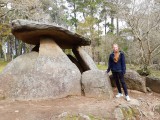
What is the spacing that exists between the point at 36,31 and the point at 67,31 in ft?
3.45

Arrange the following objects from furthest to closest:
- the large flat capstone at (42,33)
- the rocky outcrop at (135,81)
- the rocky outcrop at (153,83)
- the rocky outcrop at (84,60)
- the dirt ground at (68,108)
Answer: the rocky outcrop at (84,60)
the rocky outcrop at (153,83)
the rocky outcrop at (135,81)
the large flat capstone at (42,33)
the dirt ground at (68,108)

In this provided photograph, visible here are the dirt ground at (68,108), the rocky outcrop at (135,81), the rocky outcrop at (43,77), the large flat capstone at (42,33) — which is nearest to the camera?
the dirt ground at (68,108)

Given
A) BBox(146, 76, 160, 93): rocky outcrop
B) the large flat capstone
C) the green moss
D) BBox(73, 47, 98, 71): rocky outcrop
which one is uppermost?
the large flat capstone

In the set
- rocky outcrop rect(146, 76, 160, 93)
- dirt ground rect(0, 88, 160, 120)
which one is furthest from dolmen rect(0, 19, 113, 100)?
rocky outcrop rect(146, 76, 160, 93)

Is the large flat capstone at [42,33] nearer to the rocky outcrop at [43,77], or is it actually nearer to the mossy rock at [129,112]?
the rocky outcrop at [43,77]

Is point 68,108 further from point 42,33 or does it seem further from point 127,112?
point 42,33

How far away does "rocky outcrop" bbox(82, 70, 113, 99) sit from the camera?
20.7 feet

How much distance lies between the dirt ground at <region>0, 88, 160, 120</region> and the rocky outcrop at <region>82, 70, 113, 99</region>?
0.23 m

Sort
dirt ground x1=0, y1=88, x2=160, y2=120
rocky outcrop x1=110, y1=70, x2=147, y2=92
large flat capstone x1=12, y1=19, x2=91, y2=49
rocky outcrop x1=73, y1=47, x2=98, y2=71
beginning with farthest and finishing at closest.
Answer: rocky outcrop x1=73, y1=47, x2=98, y2=71, rocky outcrop x1=110, y1=70, x2=147, y2=92, large flat capstone x1=12, y1=19, x2=91, y2=49, dirt ground x1=0, y1=88, x2=160, y2=120

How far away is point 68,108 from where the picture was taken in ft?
17.1

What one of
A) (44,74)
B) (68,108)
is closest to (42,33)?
(44,74)

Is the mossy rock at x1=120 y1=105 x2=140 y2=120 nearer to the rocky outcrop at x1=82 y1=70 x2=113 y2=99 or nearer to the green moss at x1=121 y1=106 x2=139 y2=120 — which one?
the green moss at x1=121 y1=106 x2=139 y2=120

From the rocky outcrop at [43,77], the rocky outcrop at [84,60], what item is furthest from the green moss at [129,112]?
the rocky outcrop at [84,60]

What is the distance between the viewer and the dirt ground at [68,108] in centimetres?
466
